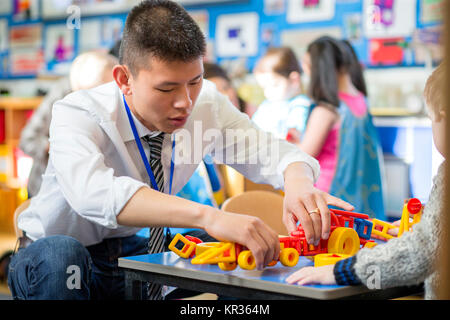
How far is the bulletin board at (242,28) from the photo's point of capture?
4.68 m

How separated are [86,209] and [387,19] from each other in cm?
402

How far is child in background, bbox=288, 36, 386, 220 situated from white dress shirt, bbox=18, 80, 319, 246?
1423 millimetres

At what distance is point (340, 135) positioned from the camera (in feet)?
10.4

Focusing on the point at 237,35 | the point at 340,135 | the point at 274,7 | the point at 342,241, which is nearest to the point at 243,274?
the point at 342,241

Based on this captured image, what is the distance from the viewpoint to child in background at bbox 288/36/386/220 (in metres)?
3.14

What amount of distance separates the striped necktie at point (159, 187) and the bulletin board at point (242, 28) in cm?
308

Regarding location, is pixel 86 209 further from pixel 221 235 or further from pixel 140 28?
pixel 140 28

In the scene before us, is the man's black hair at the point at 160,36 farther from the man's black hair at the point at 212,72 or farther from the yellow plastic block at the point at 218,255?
the man's black hair at the point at 212,72

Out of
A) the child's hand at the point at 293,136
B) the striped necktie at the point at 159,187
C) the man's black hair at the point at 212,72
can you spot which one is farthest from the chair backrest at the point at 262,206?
the man's black hair at the point at 212,72

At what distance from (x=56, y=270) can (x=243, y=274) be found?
1.61 feet

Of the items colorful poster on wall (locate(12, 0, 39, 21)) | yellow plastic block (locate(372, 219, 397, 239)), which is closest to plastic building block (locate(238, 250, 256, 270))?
yellow plastic block (locate(372, 219, 397, 239))

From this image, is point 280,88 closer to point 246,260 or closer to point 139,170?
point 139,170

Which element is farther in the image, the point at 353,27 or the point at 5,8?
the point at 5,8

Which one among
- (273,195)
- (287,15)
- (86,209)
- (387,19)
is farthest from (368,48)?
(86,209)
